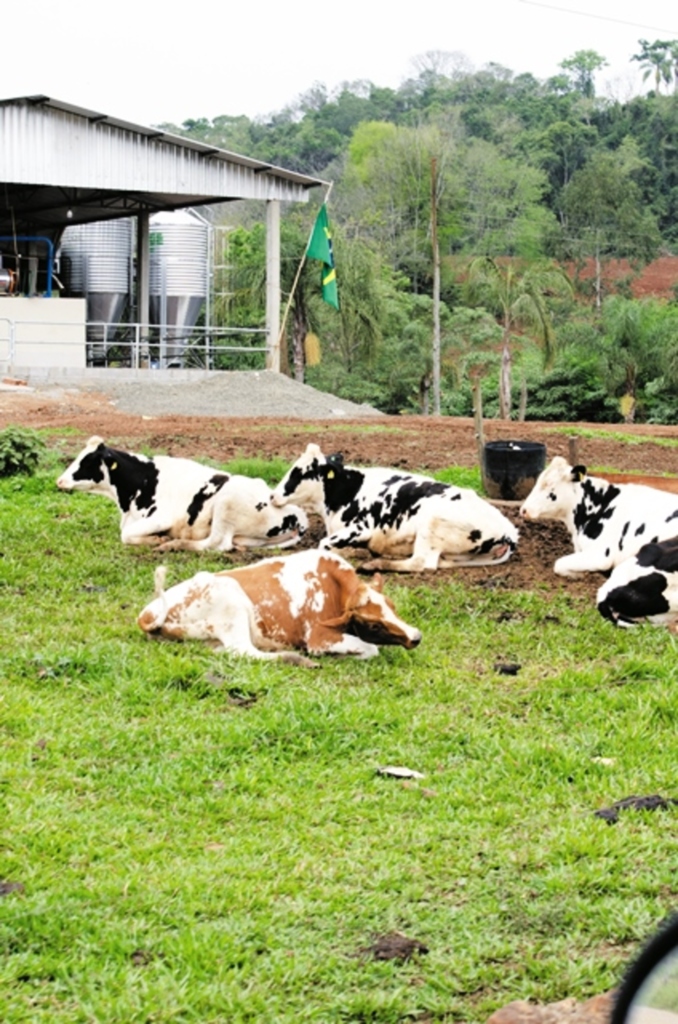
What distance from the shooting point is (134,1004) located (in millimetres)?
4215

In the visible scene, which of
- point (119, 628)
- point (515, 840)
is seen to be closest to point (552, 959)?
point (515, 840)

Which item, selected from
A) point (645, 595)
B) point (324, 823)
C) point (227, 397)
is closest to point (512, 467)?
point (645, 595)

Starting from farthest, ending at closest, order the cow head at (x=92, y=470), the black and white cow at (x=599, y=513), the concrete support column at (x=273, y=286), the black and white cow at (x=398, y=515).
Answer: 1. the concrete support column at (x=273, y=286)
2. the cow head at (x=92, y=470)
3. the black and white cow at (x=398, y=515)
4. the black and white cow at (x=599, y=513)

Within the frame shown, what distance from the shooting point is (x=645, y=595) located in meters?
8.99

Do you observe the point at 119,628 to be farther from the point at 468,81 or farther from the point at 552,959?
the point at 468,81

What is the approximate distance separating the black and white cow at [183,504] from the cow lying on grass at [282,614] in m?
3.14

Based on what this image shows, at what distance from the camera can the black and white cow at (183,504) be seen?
455 inches

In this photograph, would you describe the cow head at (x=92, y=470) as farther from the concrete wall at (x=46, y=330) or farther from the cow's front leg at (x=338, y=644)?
the concrete wall at (x=46, y=330)

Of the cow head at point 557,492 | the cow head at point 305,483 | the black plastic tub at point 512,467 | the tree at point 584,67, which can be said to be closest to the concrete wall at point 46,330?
the black plastic tub at point 512,467

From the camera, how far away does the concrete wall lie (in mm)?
36406

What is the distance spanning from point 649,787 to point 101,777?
241cm

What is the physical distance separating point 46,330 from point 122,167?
4.84 meters

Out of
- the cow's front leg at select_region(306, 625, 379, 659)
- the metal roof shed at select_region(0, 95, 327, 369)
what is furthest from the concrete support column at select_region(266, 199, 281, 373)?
the cow's front leg at select_region(306, 625, 379, 659)

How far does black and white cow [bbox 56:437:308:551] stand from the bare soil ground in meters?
0.37
